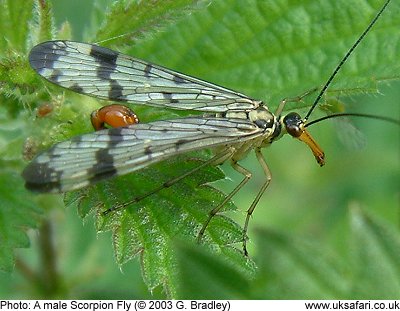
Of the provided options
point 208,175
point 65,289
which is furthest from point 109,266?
point 208,175

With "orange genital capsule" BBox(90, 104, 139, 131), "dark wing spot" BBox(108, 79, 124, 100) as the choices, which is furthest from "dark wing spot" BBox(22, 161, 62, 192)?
"dark wing spot" BBox(108, 79, 124, 100)

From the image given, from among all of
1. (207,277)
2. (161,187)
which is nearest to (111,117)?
(161,187)

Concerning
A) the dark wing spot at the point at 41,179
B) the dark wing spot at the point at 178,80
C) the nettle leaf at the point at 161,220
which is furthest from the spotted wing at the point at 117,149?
the dark wing spot at the point at 178,80

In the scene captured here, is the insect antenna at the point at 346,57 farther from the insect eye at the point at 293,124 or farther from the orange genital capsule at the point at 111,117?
the orange genital capsule at the point at 111,117

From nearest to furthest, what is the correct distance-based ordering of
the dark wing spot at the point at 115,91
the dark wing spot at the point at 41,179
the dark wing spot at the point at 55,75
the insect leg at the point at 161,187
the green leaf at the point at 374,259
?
the dark wing spot at the point at 41,179 → the insect leg at the point at 161,187 → the dark wing spot at the point at 55,75 → the dark wing spot at the point at 115,91 → the green leaf at the point at 374,259

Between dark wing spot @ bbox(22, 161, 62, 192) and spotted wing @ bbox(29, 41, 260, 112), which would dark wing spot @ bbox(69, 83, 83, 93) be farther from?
dark wing spot @ bbox(22, 161, 62, 192)

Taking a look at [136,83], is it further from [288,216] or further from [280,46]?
[288,216]
